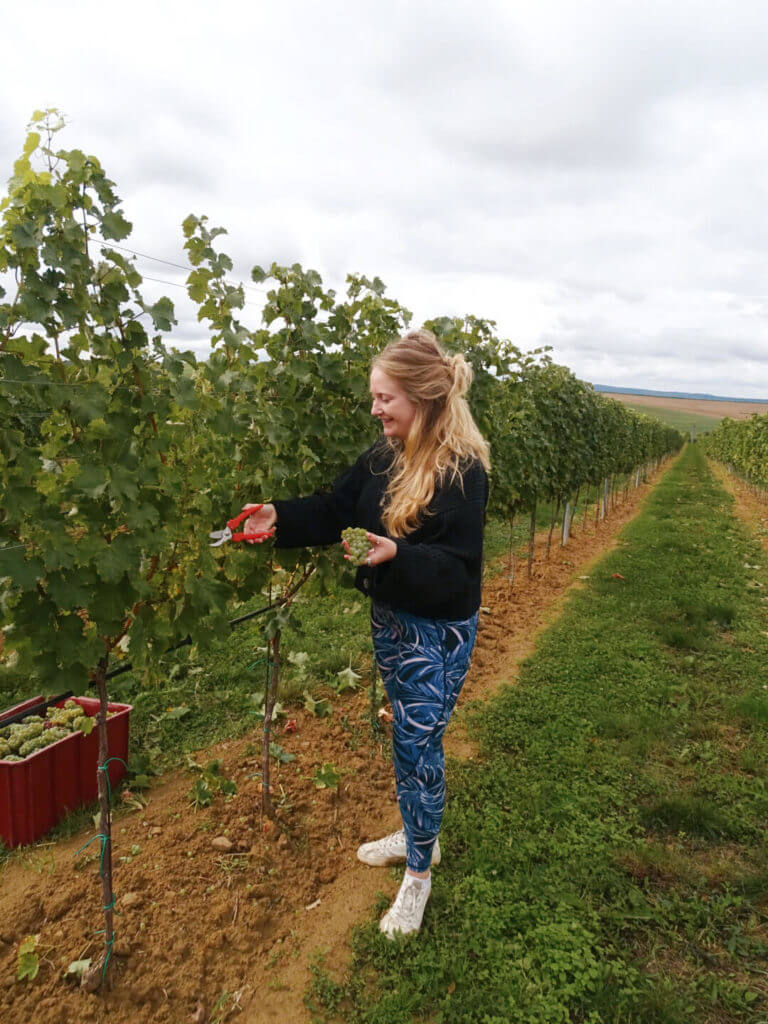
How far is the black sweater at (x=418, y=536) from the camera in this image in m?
2.20

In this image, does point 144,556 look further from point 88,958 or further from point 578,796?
point 578,796

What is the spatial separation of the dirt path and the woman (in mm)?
465

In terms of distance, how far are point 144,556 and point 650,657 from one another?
5.28 m

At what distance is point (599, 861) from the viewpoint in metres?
3.26

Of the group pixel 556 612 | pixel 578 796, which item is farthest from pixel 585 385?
pixel 578 796

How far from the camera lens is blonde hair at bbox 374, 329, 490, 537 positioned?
2336mm

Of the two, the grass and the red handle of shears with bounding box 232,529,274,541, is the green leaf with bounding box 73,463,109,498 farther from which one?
the grass

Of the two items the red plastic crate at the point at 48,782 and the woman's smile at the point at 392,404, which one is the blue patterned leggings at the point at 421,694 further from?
the red plastic crate at the point at 48,782

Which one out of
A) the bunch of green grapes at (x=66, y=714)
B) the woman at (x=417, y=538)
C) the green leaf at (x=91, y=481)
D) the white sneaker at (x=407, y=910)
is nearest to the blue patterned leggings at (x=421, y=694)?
the woman at (x=417, y=538)

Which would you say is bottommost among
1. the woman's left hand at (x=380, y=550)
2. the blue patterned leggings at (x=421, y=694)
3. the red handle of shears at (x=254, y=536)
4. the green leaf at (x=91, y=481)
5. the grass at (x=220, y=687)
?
the grass at (x=220, y=687)

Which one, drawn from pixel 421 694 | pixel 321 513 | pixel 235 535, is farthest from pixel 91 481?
pixel 421 694

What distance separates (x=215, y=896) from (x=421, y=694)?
151 cm

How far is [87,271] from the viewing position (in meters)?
1.89

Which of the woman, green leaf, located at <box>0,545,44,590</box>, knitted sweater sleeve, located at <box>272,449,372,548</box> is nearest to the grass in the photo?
knitted sweater sleeve, located at <box>272,449,372,548</box>
